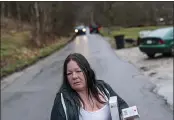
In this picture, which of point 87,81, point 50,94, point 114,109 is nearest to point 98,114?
point 114,109

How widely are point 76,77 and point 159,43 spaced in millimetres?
19104

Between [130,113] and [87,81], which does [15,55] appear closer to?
[87,81]

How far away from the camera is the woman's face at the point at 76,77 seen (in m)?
3.51

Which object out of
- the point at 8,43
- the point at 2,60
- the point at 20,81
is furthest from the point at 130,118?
the point at 8,43

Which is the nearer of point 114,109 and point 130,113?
point 130,113

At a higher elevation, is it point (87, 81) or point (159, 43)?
point (87, 81)

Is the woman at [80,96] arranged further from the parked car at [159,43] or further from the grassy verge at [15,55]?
the parked car at [159,43]

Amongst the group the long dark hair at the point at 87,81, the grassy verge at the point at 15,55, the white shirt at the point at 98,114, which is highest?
the long dark hair at the point at 87,81

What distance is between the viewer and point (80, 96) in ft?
11.6

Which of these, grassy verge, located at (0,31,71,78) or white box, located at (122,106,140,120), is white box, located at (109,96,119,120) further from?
grassy verge, located at (0,31,71,78)

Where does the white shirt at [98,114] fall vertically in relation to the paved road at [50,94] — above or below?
above

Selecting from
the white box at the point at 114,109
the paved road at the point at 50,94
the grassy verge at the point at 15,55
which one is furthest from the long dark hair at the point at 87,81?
the grassy verge at the point at 15,55

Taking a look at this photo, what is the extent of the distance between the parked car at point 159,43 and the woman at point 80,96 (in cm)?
1881

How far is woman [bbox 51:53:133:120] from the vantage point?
3.38 m
